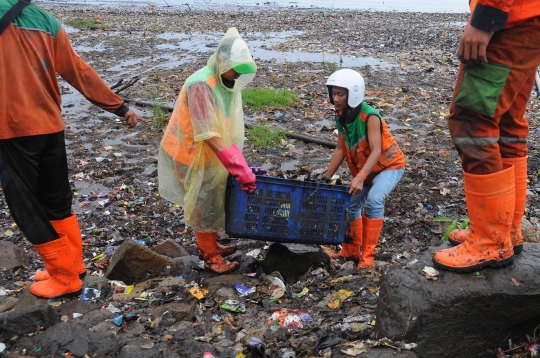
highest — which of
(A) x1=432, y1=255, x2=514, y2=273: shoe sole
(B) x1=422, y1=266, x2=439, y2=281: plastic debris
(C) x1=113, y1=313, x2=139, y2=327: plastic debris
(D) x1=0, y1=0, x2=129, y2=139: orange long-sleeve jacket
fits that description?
(D) x1=0, y1=0, x2=129, y2=139: orange long-sleeve jacket

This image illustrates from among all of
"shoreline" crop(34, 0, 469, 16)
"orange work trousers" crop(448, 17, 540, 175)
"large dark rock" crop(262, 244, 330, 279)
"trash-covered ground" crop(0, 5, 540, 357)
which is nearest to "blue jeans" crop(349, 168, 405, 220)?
"trash-covered ground" crop(0, 5, 540, 357)

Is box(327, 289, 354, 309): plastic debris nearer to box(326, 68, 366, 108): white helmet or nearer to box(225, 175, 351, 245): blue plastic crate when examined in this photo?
box(225, 175, 351, 245): blue plastic crate

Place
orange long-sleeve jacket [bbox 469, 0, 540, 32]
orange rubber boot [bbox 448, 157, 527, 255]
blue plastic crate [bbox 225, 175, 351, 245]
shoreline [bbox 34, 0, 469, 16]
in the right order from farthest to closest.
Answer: shoreline [bbox 34, 0, 469, 16], blue plastic crate [bbox 225, 175, 351, 245], orange rubber boot [bbox 448, 157, 527, 255], orange long-sleeve jacket [bbox 469, 0, 540, 32]

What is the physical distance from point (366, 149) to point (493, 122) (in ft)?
5.04

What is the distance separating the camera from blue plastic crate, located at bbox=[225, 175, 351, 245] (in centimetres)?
366

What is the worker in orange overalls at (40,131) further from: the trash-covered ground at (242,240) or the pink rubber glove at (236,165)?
the pink rubber glove at (236,165)

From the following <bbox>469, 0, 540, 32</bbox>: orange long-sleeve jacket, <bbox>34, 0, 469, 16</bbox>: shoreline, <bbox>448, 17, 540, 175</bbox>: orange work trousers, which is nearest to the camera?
<bbox>469, 0, 540, 32</bbox>: orange long-sleeve jacket

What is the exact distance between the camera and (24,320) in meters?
2.91

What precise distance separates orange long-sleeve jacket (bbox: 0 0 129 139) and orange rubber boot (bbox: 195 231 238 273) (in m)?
1.43

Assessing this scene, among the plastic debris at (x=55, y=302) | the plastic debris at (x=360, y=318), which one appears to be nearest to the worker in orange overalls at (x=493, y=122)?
the plastic debris at (x=360, y=318)

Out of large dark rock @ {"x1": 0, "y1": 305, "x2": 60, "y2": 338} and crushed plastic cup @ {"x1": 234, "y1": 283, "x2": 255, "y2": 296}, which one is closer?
large dark rock @ {"x1": 0, "y1": 305, "x2": 60, "y2": 338}

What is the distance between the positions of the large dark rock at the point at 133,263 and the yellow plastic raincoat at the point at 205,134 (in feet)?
1.67

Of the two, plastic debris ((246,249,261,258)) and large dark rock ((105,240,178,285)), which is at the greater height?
large dark rock ((105,240,178,285))

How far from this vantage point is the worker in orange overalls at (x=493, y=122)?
245 centimetres
